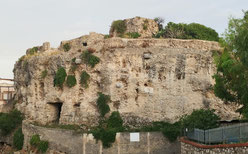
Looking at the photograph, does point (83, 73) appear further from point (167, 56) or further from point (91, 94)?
point (167, 56)

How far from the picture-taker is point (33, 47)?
32.2 metres

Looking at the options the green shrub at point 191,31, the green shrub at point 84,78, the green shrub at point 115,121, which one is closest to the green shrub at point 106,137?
the green shrub at point 115,121

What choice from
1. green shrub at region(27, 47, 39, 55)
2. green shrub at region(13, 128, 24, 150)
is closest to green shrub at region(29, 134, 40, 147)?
green shrub at region(13, 128, 24, 150)

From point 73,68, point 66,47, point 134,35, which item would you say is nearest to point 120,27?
point 134,35

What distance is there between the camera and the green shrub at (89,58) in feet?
82.0

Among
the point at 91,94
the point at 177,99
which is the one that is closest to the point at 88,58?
the point at 91,94

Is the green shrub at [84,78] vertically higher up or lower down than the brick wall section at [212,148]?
higher up

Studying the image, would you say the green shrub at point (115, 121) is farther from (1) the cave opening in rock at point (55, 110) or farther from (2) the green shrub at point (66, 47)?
(2) the green shrub at point (66, 47)

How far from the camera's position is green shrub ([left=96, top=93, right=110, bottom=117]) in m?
23.8

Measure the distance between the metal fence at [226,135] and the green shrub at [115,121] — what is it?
830cm

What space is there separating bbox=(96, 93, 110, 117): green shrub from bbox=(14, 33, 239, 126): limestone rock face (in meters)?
0.39

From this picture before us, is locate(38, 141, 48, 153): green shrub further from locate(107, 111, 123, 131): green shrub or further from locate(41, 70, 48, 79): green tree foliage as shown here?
locate(41, 70, 48, 79): green tree foliage

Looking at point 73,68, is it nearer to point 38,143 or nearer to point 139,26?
point 38,143

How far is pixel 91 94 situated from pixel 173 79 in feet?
21.2
